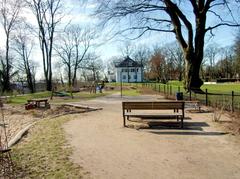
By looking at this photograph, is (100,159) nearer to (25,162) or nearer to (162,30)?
(25,162)

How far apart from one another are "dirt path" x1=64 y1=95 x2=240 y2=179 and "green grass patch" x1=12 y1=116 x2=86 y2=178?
28 cm

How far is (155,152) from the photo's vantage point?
7.45 metres

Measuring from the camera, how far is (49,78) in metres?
46.2

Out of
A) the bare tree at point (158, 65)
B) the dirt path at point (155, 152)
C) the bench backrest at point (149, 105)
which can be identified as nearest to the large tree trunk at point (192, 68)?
the dirt path at point (155, 152)

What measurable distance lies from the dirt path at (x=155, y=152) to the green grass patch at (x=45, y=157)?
0.28 m

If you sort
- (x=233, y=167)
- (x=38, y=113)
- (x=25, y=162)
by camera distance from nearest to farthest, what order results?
(x=233, y=167) → (x=25, y=162) → (x=38, y=113)

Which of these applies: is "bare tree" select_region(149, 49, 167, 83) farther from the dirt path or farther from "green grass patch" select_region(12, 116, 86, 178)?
"green grass patch" select_region(12, 116, 86, 178)

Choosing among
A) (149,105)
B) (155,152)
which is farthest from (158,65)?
(155,152)

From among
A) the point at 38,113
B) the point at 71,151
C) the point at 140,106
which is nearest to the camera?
the point at 71,151

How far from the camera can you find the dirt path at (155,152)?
233 inches

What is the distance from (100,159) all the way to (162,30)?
20.7m

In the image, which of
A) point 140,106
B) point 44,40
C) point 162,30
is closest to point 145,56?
point 44,40

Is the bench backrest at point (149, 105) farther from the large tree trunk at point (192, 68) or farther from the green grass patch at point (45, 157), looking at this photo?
the large tree trunk at point (192, 68)

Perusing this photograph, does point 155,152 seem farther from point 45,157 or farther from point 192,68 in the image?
point 192,68
